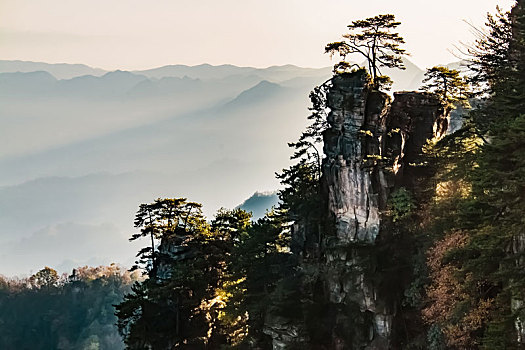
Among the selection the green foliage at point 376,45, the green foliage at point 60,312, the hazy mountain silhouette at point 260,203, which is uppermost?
the hazy mountain silhouette at point 260,203

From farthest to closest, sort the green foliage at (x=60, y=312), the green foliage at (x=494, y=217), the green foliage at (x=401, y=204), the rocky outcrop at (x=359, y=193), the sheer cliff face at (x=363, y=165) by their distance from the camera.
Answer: the green foliage at (x=60, y=312) → the sheer cliff face at (x=363, y=165) → the rocky outcrop at (x=359, y=193) → the green foliage at (x=401, y=204) → the green foliage at (x=494, y=217)

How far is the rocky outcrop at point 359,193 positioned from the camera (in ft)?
81.0

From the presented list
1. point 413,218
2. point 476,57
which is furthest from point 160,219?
point 476,57

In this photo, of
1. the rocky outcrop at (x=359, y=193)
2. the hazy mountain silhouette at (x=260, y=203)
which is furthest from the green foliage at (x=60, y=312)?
the hazy mountain silhouette at (x=260, y=203)

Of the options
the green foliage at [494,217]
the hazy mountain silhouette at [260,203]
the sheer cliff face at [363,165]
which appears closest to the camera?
the green foliage at [494,217]

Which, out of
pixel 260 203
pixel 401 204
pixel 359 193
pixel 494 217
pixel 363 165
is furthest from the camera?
pixel 260 203

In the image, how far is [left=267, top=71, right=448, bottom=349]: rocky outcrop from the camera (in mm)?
24703

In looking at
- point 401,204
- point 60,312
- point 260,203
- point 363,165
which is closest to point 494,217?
point 401,204

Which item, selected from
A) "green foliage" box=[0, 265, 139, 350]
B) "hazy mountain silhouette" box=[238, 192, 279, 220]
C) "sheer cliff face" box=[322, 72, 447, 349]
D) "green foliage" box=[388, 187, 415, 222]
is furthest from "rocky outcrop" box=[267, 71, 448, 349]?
"hazy mountain silhouette" box=[238, 192, 279, 220]

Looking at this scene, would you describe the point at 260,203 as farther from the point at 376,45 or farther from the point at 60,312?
the point at 376,45

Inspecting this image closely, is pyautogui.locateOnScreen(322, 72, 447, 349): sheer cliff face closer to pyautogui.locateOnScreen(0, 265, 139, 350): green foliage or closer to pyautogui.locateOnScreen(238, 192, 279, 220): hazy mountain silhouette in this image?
pyautogui.locateOnScreen(0, 265, 139, 350): green foliage

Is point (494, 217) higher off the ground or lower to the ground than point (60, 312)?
higher

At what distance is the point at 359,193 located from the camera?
25.8 m

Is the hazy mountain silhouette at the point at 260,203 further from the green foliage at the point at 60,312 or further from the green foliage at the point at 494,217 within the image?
the green foliage at the point at 494,217
